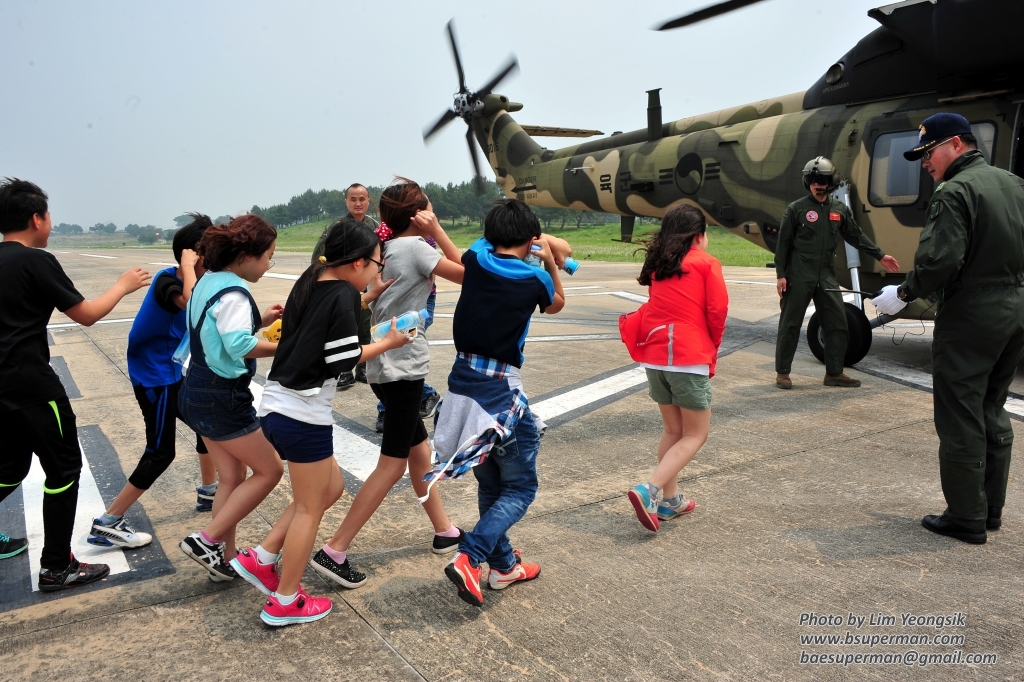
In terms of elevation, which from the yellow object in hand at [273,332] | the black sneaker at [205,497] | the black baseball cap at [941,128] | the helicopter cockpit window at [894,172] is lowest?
the black sneaker at [205,497]

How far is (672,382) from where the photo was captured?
3.84 meters

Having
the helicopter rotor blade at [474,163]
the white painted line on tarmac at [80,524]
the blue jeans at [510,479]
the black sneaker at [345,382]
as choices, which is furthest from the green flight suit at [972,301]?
the helicopter rotor blade at [474,163]

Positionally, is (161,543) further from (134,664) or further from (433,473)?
(433,473)

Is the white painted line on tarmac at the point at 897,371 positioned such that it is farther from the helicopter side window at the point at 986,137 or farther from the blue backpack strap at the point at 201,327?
the blue backpack strap at the point at 201,327

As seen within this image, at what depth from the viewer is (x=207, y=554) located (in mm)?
3150

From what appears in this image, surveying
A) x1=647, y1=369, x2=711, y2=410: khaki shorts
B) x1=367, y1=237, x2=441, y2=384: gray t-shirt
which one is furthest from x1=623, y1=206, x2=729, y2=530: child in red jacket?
x1=367, y1=237, x2=441, y2=384: gray t-shirt

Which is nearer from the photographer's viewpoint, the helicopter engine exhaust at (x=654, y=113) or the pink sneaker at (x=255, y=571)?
the pink sneaker at (x=255, y=571)

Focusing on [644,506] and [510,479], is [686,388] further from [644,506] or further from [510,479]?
[510,479]

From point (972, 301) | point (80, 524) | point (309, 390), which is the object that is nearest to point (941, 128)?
point (972, 301)

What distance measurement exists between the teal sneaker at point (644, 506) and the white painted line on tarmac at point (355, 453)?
64.9 inches

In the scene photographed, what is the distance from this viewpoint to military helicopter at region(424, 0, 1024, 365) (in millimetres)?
6805

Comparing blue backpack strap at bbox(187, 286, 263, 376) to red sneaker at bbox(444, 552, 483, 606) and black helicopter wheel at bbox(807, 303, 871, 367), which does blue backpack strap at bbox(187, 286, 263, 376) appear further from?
black helicopter wheel at bbox(807, 303, 871, 367)

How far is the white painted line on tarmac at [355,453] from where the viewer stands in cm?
471

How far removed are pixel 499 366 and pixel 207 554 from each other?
1473mm
